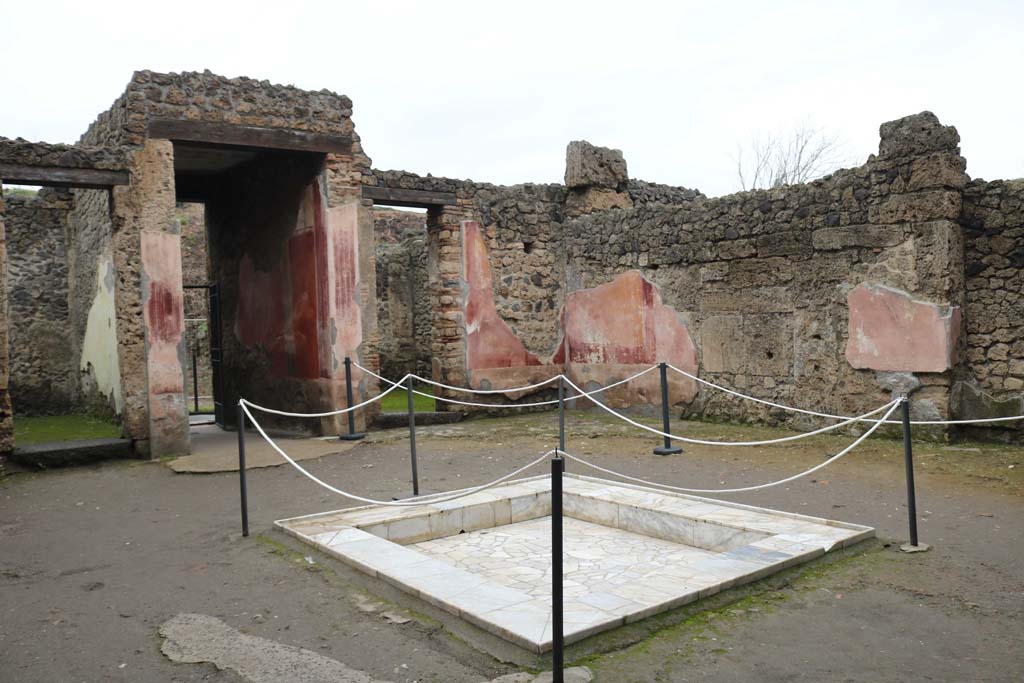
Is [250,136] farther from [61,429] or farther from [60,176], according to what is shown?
[61,429]

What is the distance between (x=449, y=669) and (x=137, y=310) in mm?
6650

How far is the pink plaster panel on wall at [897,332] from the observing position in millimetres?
7766

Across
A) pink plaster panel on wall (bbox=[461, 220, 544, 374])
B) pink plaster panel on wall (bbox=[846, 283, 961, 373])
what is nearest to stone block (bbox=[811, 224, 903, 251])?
pink plaster panel on wall (bbox=[846, 283, 961, 373])

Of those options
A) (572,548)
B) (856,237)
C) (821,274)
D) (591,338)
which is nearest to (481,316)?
(591,338)

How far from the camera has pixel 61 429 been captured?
10445 mm

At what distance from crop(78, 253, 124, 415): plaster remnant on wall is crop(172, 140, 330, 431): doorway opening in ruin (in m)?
1.12

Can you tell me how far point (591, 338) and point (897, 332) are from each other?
14.6 ft

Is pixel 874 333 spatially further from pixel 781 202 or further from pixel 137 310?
pixel 137 310

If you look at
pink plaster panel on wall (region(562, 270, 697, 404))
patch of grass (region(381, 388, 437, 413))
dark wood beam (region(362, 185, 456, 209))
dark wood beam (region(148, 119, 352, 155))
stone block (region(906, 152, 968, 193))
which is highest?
dark wood beam (region(148, 119, 352, 155))

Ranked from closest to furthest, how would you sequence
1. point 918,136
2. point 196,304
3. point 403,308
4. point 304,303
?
point 918,136 < point 304,303 < point 403,308 < point 196,304

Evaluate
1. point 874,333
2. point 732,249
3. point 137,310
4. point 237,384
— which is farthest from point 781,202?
point 237,384

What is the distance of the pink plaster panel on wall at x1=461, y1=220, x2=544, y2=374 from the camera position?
11375 millimetres

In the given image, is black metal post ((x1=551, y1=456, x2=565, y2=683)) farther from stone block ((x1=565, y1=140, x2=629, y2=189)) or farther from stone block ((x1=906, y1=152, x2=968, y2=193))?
stone block ((x1=565, y1=140, x2=629, y2=189))

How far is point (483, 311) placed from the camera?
37.8ft
